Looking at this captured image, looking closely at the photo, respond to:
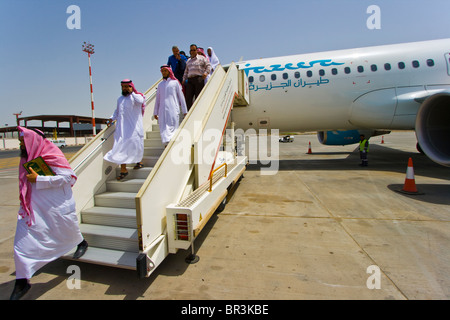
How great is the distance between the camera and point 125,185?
3.47 meters

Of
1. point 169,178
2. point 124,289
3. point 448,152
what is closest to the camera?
point 124,289

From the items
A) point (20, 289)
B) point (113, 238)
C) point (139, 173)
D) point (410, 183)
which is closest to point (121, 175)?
point (139, 173)

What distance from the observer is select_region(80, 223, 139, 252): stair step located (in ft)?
8.39

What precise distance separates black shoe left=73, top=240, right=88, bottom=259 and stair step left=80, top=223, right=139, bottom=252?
0.30 ft

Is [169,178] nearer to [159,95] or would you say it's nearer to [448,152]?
[159,95]

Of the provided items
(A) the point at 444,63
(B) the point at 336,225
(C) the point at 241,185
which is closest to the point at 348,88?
(A) the point at 444,63

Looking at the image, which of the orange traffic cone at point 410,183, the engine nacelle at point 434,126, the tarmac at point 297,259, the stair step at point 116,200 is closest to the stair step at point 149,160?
the stair step at point 116,200

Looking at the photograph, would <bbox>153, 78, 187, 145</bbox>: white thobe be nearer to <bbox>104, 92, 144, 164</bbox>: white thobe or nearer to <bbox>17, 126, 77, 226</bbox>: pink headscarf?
<bbox>104, 92, 144, 164</bbox>: white thobe

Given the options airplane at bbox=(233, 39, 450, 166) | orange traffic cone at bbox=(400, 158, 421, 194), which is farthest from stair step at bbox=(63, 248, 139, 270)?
airplane at bbox=(233, 39, 450, 166)

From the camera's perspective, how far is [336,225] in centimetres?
368

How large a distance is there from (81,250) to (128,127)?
75.3 inches

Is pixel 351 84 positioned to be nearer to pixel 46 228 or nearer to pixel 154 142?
pixel 154 142

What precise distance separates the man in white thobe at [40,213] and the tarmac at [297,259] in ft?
1.14
